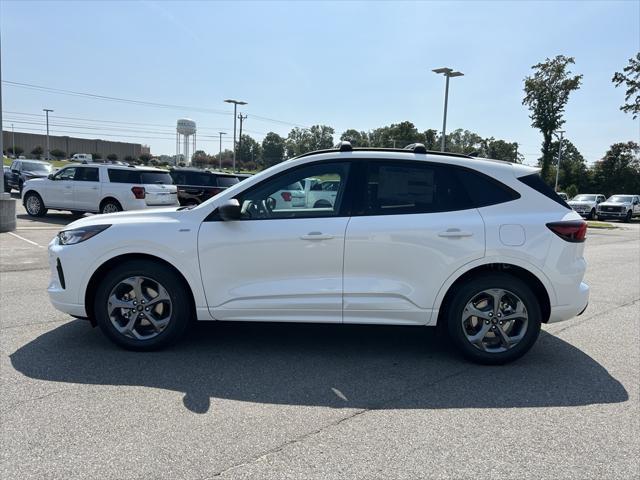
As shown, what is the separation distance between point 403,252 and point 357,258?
0.40 metres

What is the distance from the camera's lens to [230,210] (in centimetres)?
420

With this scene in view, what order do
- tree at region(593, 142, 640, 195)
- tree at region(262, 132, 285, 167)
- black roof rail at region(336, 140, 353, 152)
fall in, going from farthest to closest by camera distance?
tree at region(262, 132, 285, 167), tree at region(593, 142, 640, 195), black roof rail at region(336, 140, 353, 152)

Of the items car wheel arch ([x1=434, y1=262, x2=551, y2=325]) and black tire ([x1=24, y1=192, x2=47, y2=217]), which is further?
black tire ([x1=24, y1=192, x2=47, y2=217])

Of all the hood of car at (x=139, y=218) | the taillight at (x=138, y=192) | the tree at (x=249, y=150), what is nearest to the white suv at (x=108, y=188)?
the taillight at (x=138, y=192)

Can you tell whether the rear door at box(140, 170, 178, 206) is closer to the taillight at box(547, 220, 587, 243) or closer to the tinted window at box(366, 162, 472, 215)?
the tinted window at box(366, 162, 472, 215)

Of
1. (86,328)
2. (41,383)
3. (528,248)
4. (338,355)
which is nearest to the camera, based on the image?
(41,383)

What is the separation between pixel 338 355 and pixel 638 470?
2416 mm

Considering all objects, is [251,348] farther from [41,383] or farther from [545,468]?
[545,468]

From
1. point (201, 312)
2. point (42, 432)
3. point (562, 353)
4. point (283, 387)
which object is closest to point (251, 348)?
point (201, 312)

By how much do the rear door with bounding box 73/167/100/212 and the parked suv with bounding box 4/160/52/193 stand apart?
Result: 1176 cm

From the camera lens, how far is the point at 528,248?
13.9 ft

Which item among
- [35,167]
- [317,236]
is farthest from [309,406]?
[35,167]

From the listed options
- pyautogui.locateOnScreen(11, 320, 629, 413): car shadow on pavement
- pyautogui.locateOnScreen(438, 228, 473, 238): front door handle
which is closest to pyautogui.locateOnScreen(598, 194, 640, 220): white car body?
pyautogui.locateOnScreen(11, 320, 629, 413): car shadow on pavement

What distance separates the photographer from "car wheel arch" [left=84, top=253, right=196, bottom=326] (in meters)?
4.41
